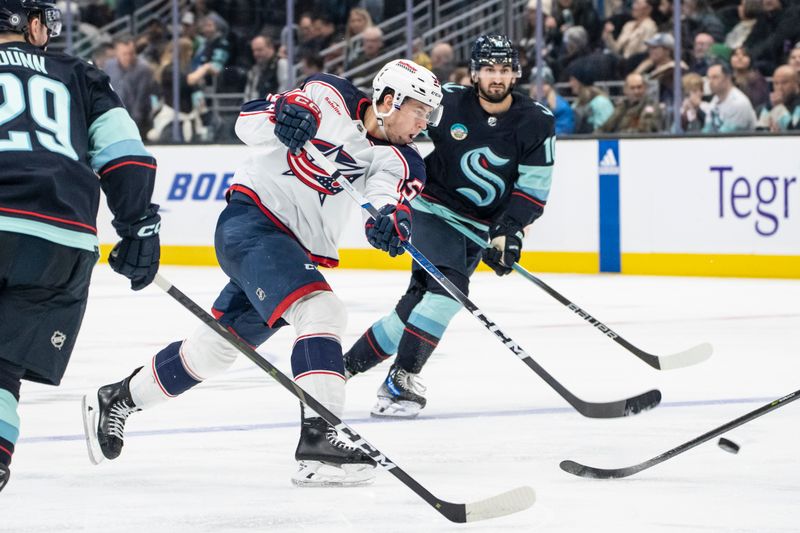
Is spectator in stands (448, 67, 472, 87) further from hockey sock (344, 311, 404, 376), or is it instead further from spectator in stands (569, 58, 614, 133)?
hockey sock (344, 311, 404, 376)

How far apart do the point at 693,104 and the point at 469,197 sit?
4.12m

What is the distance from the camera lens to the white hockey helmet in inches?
135

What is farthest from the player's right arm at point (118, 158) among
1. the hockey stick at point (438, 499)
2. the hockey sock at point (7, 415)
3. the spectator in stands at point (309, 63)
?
the spectator in stands at point (309, 63)

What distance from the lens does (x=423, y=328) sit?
4254mm

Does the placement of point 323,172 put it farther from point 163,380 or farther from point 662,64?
point 662,64

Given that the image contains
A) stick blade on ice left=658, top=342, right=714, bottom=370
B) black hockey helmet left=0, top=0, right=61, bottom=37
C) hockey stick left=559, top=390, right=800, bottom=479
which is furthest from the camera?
stick blade on ice left=658, top=342, right=714, bottom=370

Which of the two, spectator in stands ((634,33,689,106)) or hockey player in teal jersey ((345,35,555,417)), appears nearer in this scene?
hockey player in teal jersey ((345,35,555,417))

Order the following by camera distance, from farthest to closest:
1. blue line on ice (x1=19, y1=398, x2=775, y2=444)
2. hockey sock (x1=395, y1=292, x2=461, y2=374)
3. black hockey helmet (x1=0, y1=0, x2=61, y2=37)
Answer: hockey sock (x1=395, y1=292, x2=461, y2=374) < blue line on ice (x1=19, y1=398, x2=775, y2=444) < black hockey helmet (x1=0, y1=0, x2=61, y2=37)

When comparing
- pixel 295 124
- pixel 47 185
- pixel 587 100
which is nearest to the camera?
pixel 47 185

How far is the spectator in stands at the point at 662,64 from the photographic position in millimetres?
8312

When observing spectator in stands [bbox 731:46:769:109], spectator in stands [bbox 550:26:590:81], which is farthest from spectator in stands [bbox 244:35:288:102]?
spectator in stands [bbox 731:46:769:109]

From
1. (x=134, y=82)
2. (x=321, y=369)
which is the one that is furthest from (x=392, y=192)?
(x=134, y=82)

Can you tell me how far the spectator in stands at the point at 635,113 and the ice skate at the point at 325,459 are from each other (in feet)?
18.1

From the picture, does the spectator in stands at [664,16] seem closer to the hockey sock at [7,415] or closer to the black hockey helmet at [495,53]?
the black hockey helmet at [495,53]
